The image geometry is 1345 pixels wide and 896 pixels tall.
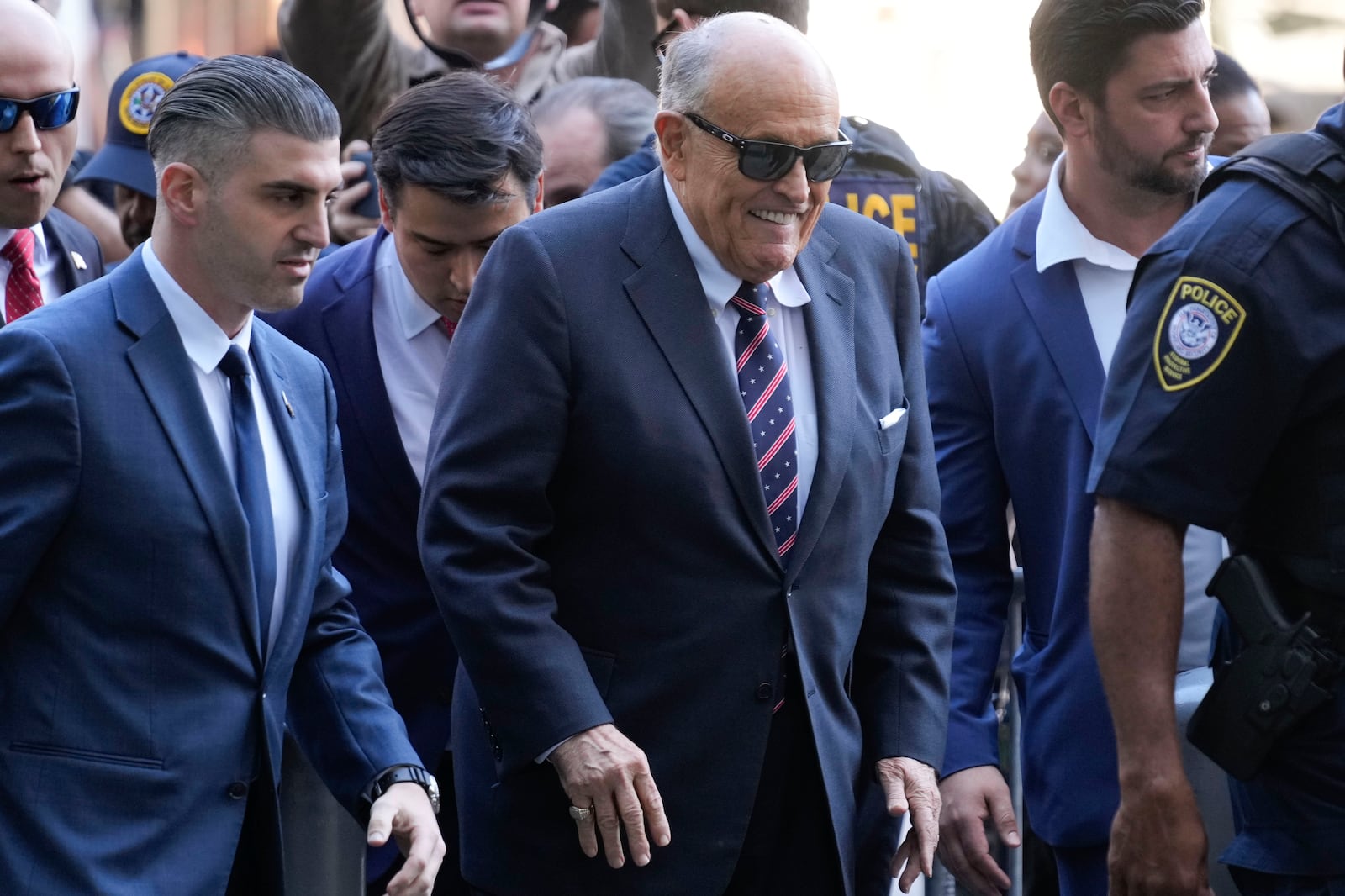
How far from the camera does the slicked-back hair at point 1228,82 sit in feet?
17.8

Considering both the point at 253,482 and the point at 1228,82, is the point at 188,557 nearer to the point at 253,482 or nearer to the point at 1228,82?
the point at 253,482

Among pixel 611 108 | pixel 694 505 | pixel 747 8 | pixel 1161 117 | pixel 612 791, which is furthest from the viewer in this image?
pixel 611 108

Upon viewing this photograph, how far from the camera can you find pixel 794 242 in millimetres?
3244

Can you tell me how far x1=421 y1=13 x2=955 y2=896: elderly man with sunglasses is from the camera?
3102 millimetres

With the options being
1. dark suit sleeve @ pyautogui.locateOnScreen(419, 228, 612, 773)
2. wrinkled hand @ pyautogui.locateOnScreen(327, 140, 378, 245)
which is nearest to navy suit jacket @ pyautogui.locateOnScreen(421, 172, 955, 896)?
dark suit sleeve @ pyautogui.locateOnScreen(419, 228, 612, 773)

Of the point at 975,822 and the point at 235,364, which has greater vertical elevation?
the point at 235,364

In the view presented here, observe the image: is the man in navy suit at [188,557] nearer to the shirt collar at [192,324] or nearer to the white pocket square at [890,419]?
the shirt collar at [192,324]

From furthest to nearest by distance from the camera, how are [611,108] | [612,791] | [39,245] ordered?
[611,108], [39,245], [612,791]

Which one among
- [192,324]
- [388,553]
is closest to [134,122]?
[388,553]

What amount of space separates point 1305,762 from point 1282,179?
0.88m

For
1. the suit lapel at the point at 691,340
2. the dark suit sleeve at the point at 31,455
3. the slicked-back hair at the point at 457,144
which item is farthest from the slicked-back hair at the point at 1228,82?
the dark suit sleeve at the point at 31,455

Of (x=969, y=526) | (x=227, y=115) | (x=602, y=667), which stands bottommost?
(x=969, y=526)

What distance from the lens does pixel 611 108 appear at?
5148 millimetres

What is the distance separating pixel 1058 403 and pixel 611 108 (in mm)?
1897
